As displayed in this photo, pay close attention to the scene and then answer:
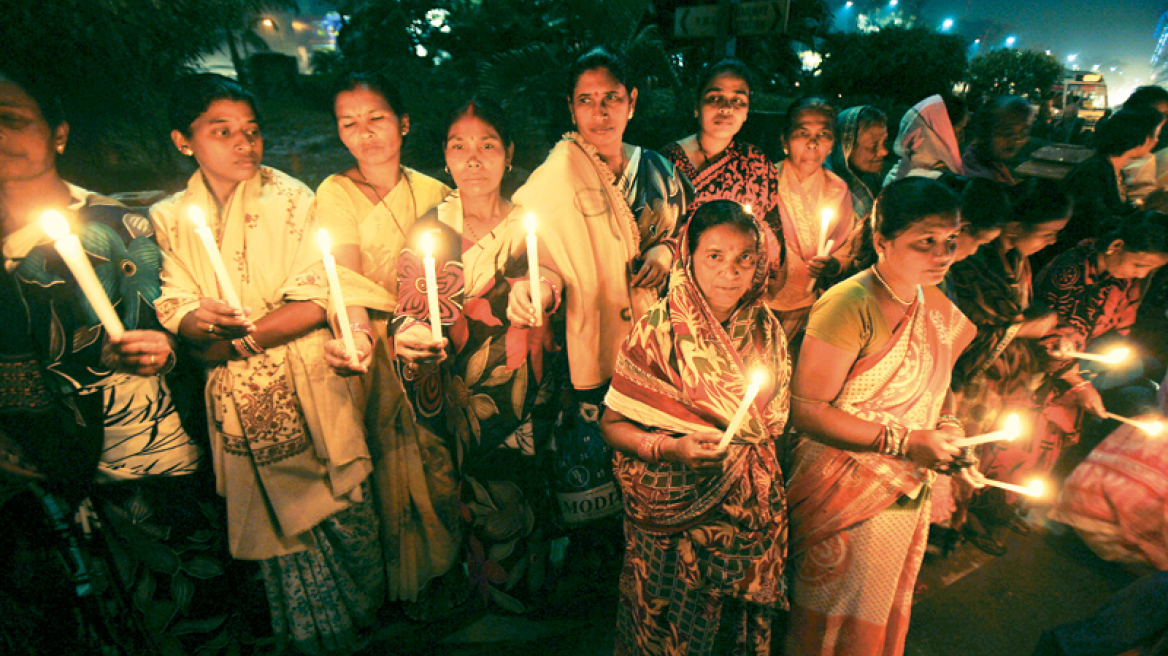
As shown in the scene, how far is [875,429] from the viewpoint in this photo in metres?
1.72

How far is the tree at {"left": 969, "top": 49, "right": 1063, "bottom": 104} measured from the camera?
15969 millimetres

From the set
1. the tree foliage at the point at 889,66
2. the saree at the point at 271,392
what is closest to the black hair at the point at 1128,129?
the saree at the point at 271,392

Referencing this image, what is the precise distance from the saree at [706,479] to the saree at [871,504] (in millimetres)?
182

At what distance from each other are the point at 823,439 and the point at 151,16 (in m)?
4.29

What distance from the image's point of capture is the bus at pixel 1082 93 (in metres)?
13.4

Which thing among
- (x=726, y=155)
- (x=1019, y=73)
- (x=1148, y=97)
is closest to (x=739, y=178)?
(x=726, y=155)

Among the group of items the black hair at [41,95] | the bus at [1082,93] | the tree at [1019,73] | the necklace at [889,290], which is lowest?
the necklace at [889,290]

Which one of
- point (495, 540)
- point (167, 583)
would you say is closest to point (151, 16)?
point (167, 583)

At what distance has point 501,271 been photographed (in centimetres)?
217

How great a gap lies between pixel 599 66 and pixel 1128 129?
13.6 ft

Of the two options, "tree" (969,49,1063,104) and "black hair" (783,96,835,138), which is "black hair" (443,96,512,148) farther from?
"tree" (969,49,1063,104)

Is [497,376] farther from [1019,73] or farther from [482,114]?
[1019,73]

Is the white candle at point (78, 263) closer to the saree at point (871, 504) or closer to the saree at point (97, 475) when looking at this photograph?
the saree at point (97, 475)

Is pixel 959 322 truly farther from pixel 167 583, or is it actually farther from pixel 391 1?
pixel 391 1
